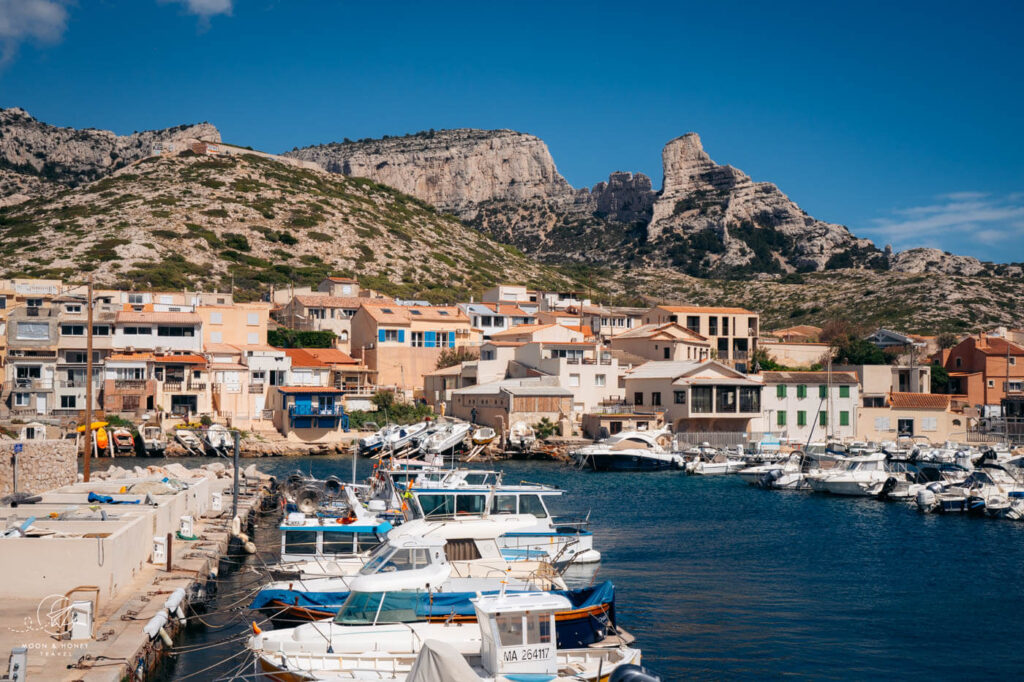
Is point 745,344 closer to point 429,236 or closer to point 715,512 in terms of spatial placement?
point 715,512

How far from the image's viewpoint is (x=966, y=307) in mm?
118000

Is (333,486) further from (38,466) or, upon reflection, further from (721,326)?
(721,326)

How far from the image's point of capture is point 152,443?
65.8 meters

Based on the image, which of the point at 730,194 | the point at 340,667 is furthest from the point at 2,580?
the point at 730,194

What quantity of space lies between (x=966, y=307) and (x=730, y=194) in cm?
6039

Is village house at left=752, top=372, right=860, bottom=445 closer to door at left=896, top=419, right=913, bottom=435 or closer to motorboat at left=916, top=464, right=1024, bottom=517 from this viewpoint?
door at left=896, top=419, right=913, bottom=435

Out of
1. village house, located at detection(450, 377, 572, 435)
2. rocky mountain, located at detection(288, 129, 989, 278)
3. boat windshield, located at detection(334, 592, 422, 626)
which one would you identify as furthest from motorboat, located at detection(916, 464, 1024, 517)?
rocky mountain, located at detection(288, 129, 989, 278)

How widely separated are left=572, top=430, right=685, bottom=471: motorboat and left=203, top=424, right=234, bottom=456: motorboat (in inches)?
897

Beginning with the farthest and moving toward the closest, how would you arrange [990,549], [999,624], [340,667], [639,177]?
[639,177] < [990,549] < [999,624] < [340,667]

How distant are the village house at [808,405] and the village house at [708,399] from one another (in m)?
2.01

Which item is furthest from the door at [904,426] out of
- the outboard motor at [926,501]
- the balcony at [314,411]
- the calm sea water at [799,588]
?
the balcony at [314,411]

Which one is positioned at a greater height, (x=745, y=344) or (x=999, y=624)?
(x=745, y=344)

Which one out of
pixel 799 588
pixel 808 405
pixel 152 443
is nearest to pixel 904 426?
pixel 808 405

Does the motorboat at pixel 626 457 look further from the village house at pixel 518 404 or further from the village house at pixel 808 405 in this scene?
the village house at pixel 808 405
